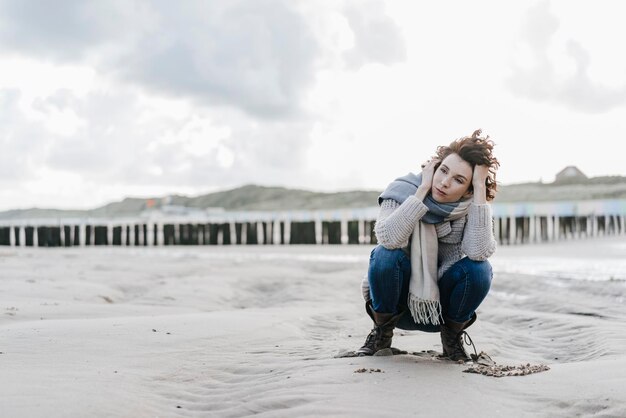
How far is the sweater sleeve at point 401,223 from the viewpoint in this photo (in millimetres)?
3934

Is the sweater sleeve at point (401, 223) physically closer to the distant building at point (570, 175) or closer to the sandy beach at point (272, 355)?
the sandy beach at point (272, 355)

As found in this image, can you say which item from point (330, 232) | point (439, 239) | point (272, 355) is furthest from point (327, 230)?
point (439, 239)

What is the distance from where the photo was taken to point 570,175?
55.1 m

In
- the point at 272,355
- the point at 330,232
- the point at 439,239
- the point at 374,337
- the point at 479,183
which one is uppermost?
the point at 479,183

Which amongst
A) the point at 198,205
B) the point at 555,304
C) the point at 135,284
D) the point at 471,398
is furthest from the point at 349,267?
the point at 198,205

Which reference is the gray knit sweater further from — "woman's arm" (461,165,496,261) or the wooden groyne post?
the wooden groyne post

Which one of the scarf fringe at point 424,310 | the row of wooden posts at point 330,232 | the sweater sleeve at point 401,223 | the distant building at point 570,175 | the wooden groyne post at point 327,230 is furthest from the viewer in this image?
the distant building at point 570,175

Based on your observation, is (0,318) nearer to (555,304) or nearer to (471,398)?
(471,398)

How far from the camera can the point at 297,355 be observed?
4.61 m

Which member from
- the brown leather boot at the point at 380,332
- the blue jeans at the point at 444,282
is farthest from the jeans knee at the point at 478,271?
the brown leather boot at the point at 380,332

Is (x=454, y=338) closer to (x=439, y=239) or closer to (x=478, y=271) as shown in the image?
(x=478, y=271)

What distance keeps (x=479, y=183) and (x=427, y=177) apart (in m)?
0.30

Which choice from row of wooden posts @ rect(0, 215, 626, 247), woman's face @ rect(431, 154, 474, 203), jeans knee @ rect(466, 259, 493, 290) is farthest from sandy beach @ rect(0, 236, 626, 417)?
row of wooden posts @ rect(0, 215, 626, 247)

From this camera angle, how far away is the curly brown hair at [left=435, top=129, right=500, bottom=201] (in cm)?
406
